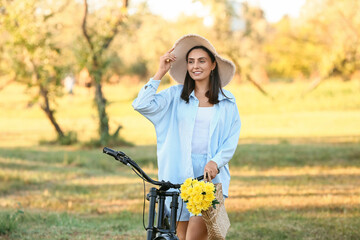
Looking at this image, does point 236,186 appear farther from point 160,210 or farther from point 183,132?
point 160,210

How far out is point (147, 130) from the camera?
24250 mm

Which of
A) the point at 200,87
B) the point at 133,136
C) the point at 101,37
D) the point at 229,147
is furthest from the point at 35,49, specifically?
the point at 229,147

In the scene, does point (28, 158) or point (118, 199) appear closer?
point (118, 199)

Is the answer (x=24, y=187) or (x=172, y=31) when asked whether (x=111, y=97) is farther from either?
(x=24, y=187)

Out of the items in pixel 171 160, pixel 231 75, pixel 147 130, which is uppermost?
pixel 231 75

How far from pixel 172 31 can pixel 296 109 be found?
10485 millimetres

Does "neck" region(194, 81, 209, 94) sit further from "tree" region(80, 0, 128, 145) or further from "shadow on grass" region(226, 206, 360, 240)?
"tree" region(80, 0, 128, 145)

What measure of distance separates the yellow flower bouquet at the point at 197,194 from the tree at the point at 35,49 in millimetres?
14042

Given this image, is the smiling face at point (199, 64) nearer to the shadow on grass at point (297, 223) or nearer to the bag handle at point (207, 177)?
the bag handle at point (207, 177)

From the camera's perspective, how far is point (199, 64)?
4.44 m

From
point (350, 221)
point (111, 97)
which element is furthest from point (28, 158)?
point (111, 97)

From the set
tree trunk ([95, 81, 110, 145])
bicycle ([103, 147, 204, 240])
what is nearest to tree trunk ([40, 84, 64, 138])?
tree trunk ([95, 81, 110, 145])

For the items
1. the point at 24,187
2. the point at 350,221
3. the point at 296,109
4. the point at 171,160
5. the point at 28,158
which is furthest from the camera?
the point at 296,109

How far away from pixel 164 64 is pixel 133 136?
1740 cm
